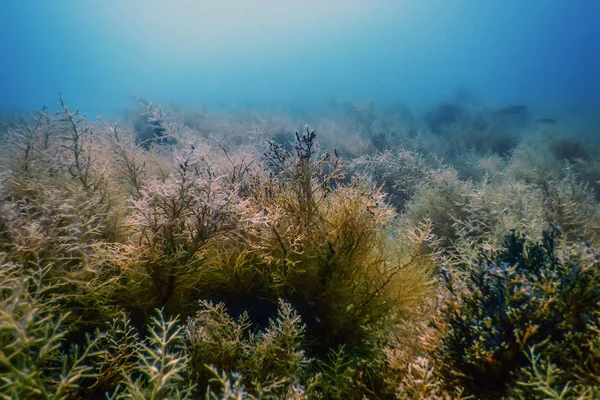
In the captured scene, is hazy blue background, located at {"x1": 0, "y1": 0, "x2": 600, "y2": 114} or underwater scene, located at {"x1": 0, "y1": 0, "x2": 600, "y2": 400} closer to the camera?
Result: underwater scene, located at {"x1": 0, "y1": 0, "x2": 600, "y2": 400}

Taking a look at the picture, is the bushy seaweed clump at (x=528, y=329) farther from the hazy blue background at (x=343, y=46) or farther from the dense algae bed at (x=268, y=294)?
the hazy blue background at (x=343, y=46)

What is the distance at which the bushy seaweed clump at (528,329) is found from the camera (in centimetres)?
146

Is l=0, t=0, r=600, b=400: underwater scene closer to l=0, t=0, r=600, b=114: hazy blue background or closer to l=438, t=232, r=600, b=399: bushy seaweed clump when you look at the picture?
l=438, t=232, r=600, b=399: bushy seaweed clump

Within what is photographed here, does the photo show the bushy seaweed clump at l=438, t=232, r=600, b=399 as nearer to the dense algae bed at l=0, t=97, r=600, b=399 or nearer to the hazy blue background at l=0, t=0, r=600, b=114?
the dense algae bed at l=0, t=97, r=600, b=399

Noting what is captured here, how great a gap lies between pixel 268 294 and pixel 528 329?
186cm

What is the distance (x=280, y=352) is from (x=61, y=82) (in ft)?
456

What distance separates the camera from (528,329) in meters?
1.47

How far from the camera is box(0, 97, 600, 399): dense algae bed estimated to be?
4.88 ft

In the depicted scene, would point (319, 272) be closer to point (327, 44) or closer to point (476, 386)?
point (476, 386)

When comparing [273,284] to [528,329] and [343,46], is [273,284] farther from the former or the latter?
[343,46]

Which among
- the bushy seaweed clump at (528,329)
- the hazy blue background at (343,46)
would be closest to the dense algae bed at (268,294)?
the bushy seaweed clump at (528,329)

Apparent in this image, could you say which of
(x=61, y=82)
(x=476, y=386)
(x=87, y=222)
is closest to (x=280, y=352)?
(x=476, y=386)

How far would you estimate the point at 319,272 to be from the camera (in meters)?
2.44

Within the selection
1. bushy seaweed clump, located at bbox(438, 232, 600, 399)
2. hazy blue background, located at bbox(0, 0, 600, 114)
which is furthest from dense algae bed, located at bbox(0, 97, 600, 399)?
hazy blue background, located at bbox(0, 0, 600, 114)
